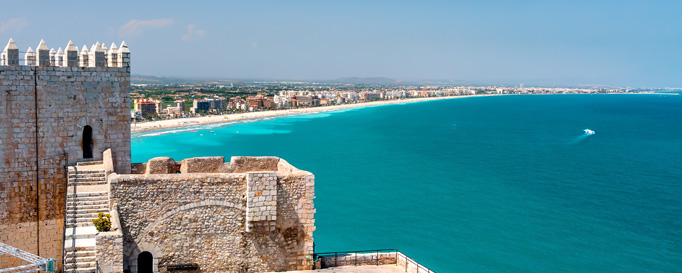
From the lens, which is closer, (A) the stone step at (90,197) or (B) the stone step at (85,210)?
(B) the stone step at (85,210)

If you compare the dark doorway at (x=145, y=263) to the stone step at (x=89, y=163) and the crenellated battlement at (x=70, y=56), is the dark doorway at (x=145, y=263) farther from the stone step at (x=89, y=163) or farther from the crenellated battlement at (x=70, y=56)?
the crenellated battlement at (x=70, y=56)

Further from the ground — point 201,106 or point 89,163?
point 89,163

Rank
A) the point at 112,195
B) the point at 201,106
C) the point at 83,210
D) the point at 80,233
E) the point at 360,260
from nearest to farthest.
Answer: the point at 80,233, the point at 112,195, the point at 83,210, the point at 360,260, the point at 201,106

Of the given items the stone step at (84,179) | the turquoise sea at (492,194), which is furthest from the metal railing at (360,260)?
the turquoise sea at (492,194)

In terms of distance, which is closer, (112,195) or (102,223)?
(102,223)

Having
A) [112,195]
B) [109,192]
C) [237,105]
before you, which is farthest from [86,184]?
[237,105]

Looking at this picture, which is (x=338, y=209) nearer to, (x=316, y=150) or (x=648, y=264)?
(x=648, y=264)

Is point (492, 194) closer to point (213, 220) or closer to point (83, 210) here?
point (213, 220)
